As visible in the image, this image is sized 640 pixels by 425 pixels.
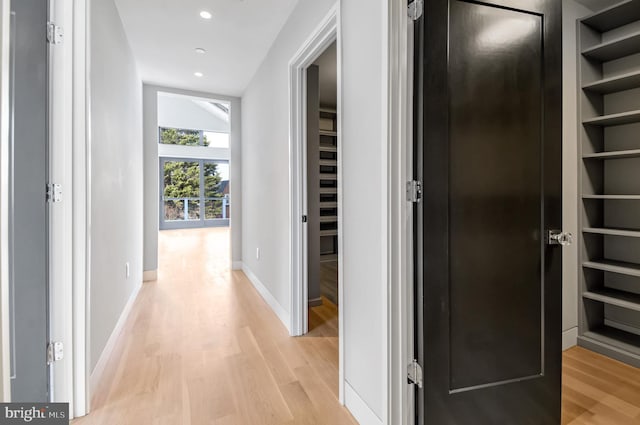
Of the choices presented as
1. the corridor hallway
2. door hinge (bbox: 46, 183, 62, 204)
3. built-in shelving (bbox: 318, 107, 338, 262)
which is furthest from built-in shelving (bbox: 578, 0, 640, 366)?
door hinge (bbox: 46, 183, 62, 204)

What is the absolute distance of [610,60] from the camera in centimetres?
239

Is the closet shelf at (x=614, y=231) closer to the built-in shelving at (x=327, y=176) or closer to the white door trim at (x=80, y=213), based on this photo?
the built-in shelving at (x=327, y=176)

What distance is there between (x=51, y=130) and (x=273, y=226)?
189 cm

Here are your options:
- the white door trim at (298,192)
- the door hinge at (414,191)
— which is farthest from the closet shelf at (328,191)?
the door hinge at (414,191)

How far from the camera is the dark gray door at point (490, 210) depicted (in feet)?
4.24

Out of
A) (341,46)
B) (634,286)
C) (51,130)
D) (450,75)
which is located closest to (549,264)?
(450,75)

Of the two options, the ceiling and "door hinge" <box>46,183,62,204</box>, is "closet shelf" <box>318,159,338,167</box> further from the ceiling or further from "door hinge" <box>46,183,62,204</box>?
"door hinge" <box>46,183,62,204</box>

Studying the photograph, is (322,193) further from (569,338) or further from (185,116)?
(185,116)

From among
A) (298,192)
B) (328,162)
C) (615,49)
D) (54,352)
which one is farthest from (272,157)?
(615,49)

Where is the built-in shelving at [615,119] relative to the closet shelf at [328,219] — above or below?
above

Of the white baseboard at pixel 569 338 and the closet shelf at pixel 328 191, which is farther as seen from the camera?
the closet shelf at pixel 328 191

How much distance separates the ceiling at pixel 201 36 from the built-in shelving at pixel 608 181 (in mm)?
2384

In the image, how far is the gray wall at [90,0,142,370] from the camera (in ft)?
6.35

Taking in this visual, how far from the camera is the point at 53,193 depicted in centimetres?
153
